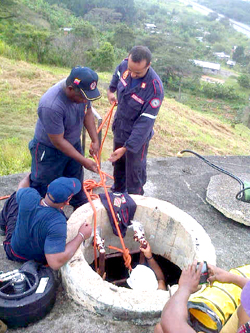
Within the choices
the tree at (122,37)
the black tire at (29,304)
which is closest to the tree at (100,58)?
the tree at (122,37)

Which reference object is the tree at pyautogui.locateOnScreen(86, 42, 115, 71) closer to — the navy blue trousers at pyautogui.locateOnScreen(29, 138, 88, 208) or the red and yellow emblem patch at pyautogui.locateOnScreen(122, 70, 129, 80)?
the red and yellow emblem patch at pyautogui.locateOnScreen(122, 70, 129, 80)

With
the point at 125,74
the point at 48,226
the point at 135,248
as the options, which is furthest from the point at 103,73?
the point at 48,226

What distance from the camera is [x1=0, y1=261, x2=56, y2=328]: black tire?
2.22m

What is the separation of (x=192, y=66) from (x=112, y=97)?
28849 mm

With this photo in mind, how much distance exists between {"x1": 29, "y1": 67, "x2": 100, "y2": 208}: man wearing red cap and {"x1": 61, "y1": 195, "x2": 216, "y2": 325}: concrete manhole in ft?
1.59

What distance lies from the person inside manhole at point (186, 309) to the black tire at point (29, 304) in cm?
87

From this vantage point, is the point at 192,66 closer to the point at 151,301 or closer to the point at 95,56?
the point at 95,56

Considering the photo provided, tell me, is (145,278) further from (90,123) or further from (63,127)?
(90,123)

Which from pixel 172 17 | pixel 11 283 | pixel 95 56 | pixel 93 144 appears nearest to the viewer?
pixel 11 283

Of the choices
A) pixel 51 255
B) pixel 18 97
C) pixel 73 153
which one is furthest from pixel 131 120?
pixel 18 97

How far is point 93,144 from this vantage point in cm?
347

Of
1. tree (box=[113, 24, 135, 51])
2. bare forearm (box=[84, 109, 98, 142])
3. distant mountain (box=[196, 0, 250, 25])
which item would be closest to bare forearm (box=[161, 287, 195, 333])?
bare forearm (box=[84, 109, 98, 142])

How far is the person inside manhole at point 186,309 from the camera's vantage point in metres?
1.65

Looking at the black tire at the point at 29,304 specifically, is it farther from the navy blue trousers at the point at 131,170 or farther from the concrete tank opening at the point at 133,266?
the navy blue trousers at the point at 131,170
